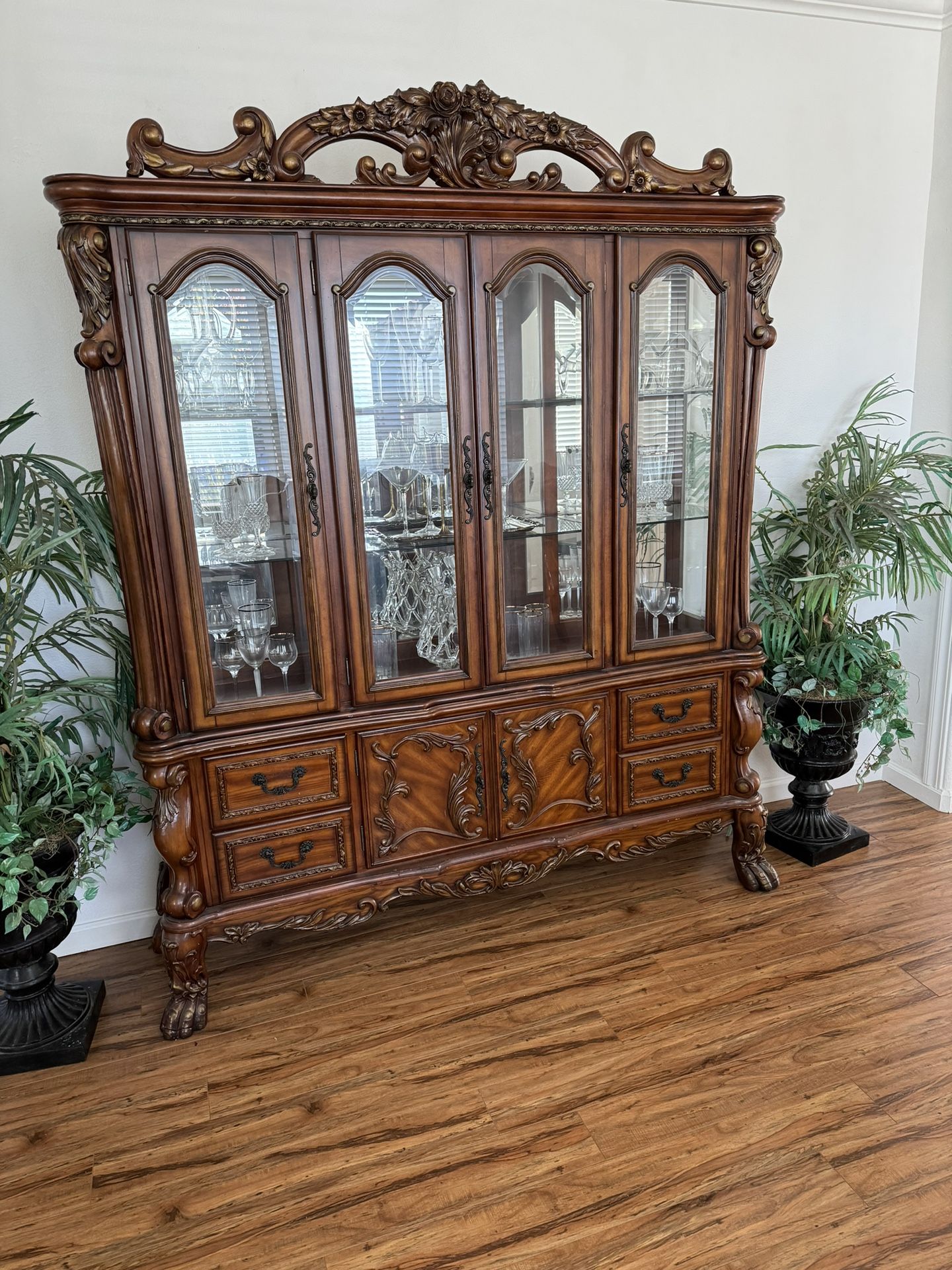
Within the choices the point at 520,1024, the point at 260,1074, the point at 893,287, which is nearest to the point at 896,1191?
the point at 520,1024

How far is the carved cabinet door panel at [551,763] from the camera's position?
98.7 inches

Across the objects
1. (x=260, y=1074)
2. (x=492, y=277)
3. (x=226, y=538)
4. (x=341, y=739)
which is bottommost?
(x=260, y=1074)

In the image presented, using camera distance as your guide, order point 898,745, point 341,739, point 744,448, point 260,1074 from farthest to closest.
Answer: point 898,745, point 744,448, point 341,739, point 260,1074

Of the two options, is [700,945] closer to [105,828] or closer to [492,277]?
[105,828]

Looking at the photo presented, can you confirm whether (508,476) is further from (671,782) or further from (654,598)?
(671,782)

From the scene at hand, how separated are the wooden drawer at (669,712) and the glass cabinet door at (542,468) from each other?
0.66 ft

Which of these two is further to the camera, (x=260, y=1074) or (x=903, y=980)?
(x=903, y=980)

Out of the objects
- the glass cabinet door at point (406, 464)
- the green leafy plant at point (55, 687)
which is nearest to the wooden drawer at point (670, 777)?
the glass cabinet door at point (406, 464)

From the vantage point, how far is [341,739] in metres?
2.33

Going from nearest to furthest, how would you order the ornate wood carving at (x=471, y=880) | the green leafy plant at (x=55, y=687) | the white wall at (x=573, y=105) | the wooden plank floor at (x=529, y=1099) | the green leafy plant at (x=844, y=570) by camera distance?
the wooden plank floor at (x=529, y=1099), the green leafy plant at (x=55, y=687), the white wall at (x=573, y=105), the ornate wood carving at (x=471, y=880), the green leafy plant at (x=844, y=570)

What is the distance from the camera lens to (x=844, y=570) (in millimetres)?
2850

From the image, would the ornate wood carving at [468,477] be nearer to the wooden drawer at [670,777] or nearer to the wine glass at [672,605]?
the wine glass at [672,605]

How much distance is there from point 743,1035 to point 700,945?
0.38 metres

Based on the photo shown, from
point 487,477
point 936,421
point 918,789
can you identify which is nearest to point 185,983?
point 487,477
